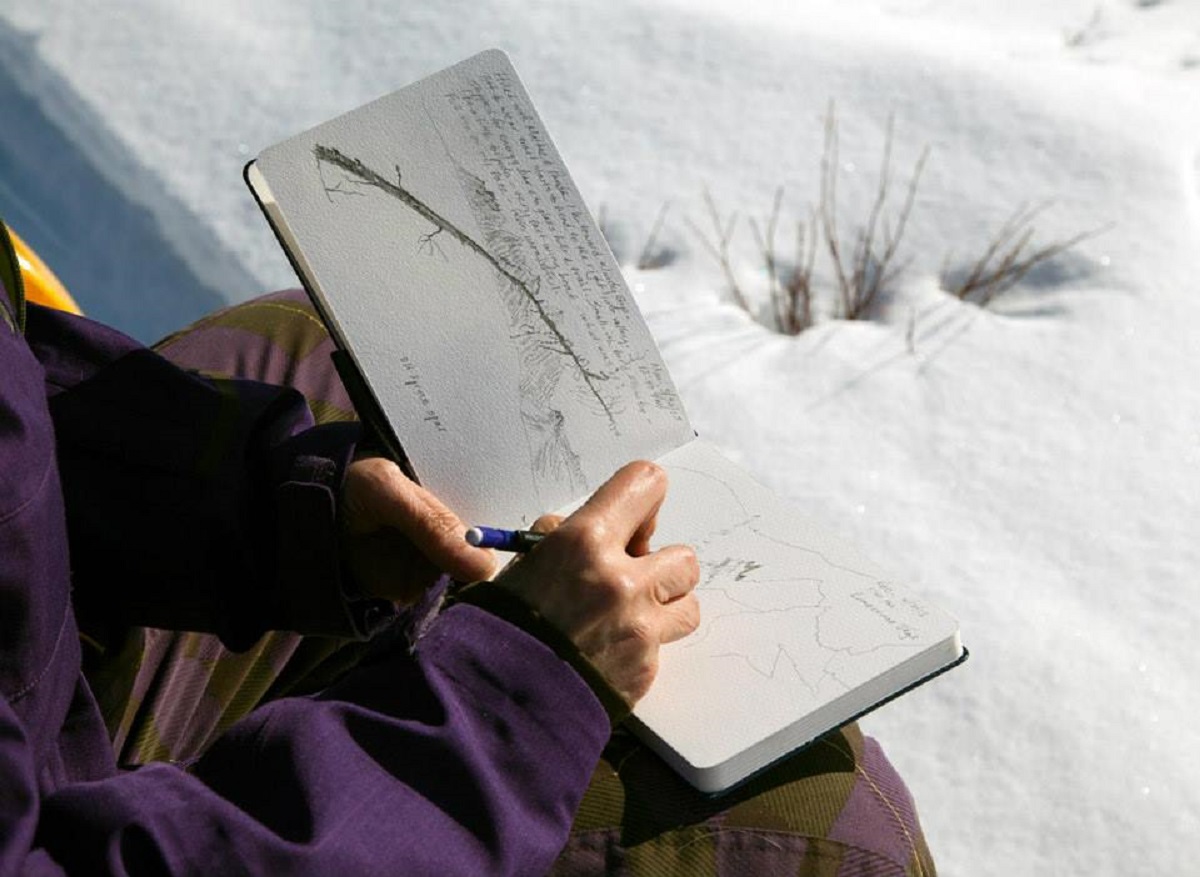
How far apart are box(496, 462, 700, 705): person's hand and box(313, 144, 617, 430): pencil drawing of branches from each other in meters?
0.12

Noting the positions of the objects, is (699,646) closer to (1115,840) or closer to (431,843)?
(431,843)

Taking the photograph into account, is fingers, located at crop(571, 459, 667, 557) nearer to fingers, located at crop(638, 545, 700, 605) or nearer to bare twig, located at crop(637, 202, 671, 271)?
fingers, located at crop(638, 545, 700, 605)

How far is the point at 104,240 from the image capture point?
7.45 feet

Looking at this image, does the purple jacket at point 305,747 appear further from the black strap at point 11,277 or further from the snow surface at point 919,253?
the snow surface at point 919,253

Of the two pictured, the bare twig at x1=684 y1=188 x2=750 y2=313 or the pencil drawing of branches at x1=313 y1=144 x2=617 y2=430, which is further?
the bare twig at x1=684 y1=188 x2=750 y2=313

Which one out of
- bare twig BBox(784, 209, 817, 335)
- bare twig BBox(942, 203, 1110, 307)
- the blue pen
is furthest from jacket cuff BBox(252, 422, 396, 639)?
bare twig BBox(942, 203, 1110, 307)

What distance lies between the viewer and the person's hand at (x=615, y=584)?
2.82 ft

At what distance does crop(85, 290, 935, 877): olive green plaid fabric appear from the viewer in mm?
842

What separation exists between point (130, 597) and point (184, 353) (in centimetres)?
26

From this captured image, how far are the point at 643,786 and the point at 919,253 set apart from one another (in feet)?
4.22

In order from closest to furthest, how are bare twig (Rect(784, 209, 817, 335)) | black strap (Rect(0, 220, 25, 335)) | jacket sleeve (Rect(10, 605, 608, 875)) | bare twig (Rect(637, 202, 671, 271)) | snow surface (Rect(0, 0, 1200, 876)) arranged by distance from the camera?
jacket sleeve (Rect(10, 605, 608, 875))
black strap (Rect(0, 220, 25, 335))
snow surface (Rect(0, 0, 1200, 876))
bare twig (Rect(784, 209, 817, 335))
bare twig (Rect(637, 202, 671, 271))

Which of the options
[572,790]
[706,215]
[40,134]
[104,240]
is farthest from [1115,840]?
[40,134]

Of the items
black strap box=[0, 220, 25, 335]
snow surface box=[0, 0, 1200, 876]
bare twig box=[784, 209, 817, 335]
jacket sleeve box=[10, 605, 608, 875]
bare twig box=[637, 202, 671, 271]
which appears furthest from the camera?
bare twig box=[637, 202, 671, 271]

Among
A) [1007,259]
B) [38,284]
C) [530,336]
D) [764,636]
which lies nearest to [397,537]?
[530,336]
